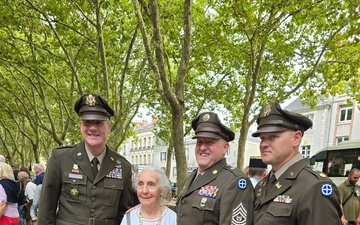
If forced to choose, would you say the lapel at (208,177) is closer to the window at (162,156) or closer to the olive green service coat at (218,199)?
the olive green service coat at (218,199)

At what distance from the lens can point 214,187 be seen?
2553mm

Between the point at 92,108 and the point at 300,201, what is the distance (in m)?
1.87

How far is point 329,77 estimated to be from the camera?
11797 millimetres

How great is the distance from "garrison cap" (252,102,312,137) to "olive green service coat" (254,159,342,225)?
25cm

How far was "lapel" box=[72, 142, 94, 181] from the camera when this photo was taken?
295 cm

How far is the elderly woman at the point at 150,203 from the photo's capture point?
2760mm

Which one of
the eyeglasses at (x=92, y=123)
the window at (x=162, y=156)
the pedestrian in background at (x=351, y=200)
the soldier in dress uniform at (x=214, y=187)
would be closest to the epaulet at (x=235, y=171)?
the soldier in dress uniform at (x=214, y=187)

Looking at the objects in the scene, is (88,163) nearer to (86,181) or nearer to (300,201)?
(86,181)

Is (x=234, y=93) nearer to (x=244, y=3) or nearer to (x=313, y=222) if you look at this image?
(x=244, y=3)

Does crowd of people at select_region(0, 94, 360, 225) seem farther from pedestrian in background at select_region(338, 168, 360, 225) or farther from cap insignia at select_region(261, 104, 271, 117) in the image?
pedestrian in background at select_region(338, 168, 360, 225)

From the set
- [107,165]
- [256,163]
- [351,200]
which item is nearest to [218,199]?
[107,165]

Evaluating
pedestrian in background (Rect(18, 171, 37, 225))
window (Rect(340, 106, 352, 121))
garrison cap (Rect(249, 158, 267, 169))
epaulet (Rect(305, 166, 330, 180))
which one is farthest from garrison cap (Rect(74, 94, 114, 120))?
window (Rect(340, 106, 352, 121))

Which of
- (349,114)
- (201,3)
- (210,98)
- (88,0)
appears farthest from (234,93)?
(349,114)

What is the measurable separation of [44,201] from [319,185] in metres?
2.19
